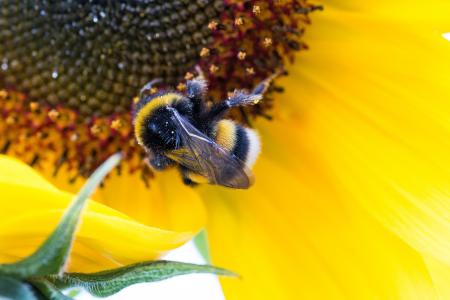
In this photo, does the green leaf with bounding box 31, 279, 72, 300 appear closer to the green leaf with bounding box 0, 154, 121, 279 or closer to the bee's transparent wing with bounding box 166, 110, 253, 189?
the green leaf with bounding box 0, 154, 121, 279

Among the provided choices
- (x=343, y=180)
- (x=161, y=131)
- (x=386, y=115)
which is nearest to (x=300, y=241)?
(x=343, y=180)

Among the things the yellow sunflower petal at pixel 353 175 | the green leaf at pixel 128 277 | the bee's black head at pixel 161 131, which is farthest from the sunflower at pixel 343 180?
the green leaf at pixel 128 277

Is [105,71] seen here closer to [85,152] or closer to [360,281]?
[85,152]

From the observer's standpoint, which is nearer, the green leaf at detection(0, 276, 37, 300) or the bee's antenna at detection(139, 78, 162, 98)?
the green leaf at detection(0, 276, 37, 300)

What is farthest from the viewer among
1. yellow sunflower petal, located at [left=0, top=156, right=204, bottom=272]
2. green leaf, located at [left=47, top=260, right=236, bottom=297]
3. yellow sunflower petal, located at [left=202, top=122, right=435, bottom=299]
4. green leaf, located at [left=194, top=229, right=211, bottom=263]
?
green leaf, located at [left=194, top=229, right=211, bottom=263]

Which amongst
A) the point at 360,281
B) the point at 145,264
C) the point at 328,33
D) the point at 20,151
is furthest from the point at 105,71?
the point at 145,264

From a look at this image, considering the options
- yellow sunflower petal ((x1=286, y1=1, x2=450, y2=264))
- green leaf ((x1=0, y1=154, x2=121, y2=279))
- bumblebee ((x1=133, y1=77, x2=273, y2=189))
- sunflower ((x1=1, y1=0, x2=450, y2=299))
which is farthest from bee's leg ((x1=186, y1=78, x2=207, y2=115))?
green leaf ((x1=0, y1=154, x2=121, y2=279))

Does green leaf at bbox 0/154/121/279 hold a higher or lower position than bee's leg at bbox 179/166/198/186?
higher
